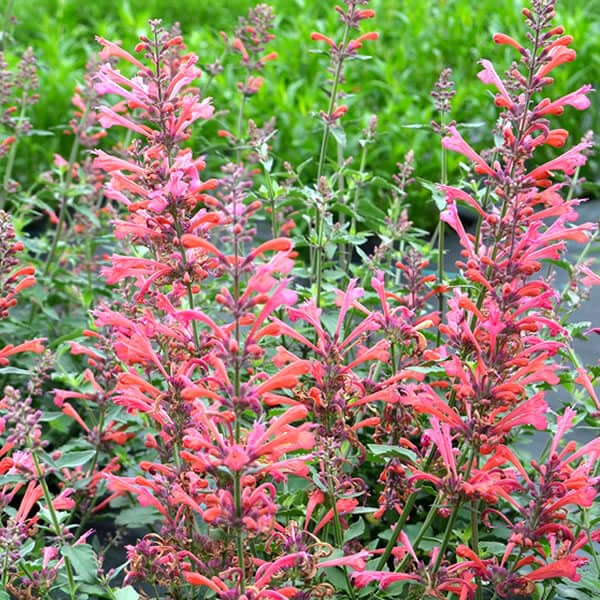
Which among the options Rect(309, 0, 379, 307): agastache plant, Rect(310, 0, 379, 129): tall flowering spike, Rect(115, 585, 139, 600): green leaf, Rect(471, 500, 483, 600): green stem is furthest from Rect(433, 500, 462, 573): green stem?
Rect(310, 0, 379, 129): tall flowering spike

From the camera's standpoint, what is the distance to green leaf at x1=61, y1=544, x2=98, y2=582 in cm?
251

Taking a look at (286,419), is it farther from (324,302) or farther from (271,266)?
(324,302)

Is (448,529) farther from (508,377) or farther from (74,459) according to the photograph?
(74,459)

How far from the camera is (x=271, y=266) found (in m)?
2.04

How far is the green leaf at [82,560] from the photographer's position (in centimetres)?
251

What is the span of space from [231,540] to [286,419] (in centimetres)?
38

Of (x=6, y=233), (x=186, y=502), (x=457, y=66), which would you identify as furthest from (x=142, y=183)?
(x=457, y=66)

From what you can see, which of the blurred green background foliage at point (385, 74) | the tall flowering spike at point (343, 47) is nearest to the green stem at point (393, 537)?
the tall flowering spike at point (343, 47)

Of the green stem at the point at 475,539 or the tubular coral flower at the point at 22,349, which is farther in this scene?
the tubular coral flower at the point at 22,349

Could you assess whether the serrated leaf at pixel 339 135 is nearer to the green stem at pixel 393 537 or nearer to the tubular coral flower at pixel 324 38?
the tubular coral flower at pixel 324 38

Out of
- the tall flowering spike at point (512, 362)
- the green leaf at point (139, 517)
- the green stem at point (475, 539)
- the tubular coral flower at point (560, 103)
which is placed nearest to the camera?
the tall flowering spike at point (512, 362)

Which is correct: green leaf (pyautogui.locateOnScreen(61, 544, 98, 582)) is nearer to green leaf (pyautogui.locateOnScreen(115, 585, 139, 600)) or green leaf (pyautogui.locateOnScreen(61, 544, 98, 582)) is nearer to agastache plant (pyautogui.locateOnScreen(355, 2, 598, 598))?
green leaf (pyautogui.locateOnScreen(115, 585, 139, 600))

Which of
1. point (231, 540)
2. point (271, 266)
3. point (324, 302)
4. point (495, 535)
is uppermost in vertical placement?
point (271, 266)

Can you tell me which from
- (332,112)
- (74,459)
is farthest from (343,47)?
(74,459)
